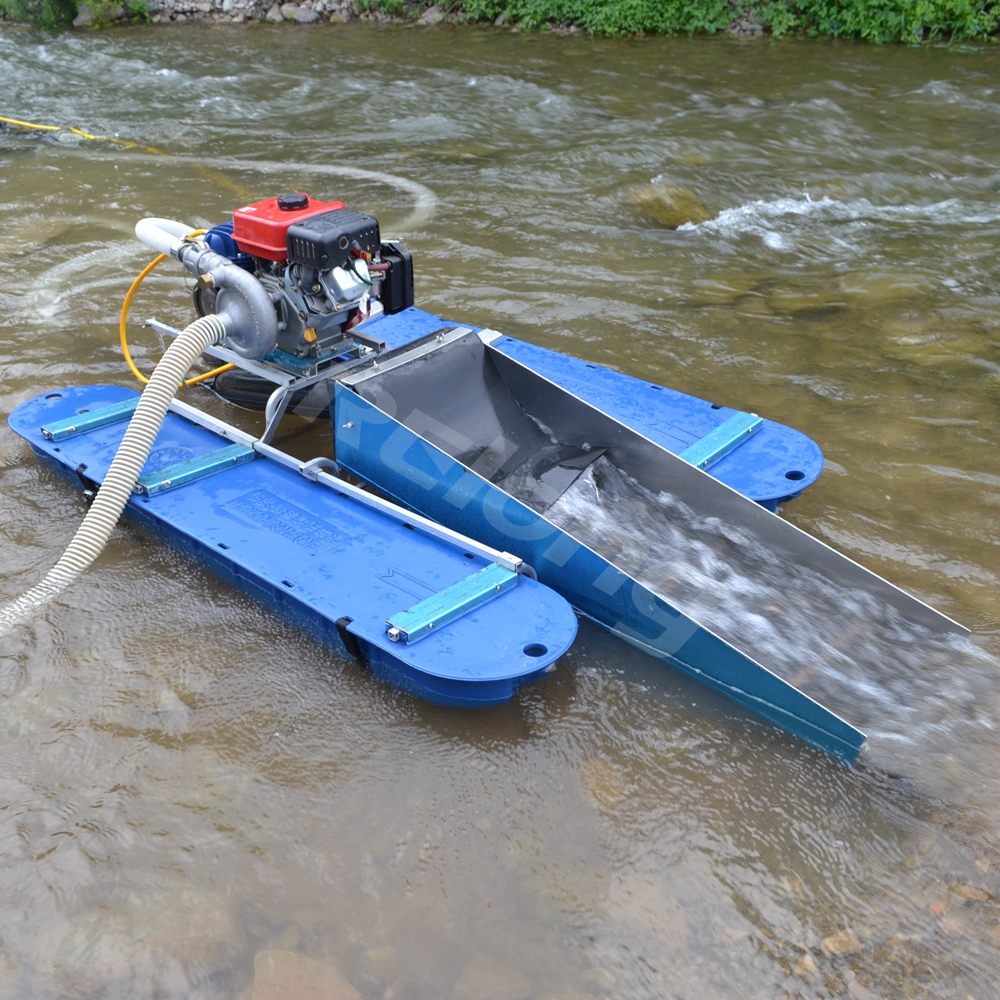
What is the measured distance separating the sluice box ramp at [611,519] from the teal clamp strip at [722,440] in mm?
200

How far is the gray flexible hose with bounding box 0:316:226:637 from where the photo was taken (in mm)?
3754

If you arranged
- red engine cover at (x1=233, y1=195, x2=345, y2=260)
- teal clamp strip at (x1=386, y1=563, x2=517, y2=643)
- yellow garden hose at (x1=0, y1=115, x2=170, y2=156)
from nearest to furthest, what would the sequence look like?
1. teal clamp strip at (x1=386, y1=563, x2=517, y2=643)
2. red engine cover at (x1=233, y1=195, x2=345, y2=260)
3. yellow garden hose at (x1=0, y1=115, x2=170, y2=156)

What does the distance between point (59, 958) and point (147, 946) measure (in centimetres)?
25

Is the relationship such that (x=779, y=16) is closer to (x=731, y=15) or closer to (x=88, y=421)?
(x=731, y=15)

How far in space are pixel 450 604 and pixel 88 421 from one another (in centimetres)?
235

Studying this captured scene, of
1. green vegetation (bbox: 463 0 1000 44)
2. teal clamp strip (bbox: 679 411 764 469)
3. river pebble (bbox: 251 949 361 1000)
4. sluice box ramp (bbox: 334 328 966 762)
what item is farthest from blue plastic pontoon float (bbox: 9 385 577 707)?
green vegetation (bbox: 463 0 1000 44)

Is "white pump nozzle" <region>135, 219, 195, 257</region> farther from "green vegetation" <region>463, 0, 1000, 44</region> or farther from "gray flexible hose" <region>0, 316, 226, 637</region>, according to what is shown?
"green vegetation" <region>463, 0, 1000, 44</region>

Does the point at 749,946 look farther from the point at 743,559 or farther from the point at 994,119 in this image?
the point at 994,119

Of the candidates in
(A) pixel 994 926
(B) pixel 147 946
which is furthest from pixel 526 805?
(A) pixel 994 926

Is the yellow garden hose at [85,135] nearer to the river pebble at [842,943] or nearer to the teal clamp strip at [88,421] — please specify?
the teal clamp strip at [88,421]

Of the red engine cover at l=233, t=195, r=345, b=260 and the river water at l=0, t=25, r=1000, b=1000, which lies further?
the red engine cover at l=233, t=195, r=345, b=260

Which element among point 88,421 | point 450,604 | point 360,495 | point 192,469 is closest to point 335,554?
point 360,495

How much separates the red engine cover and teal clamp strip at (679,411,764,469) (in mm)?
2083

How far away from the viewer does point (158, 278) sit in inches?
275
